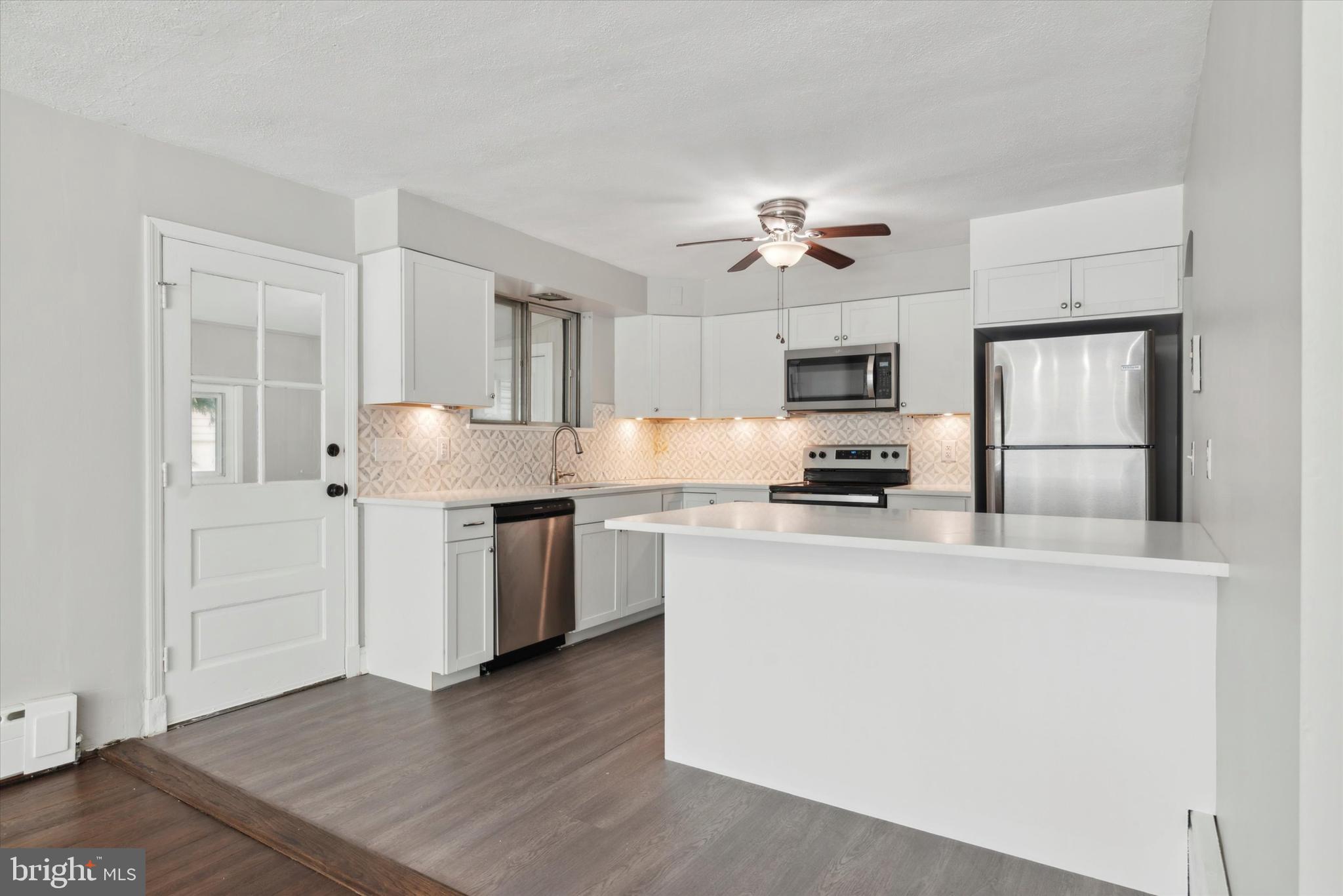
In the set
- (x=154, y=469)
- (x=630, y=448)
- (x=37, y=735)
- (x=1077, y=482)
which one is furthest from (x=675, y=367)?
(x=37, y=735)

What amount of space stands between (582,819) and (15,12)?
2853 mm

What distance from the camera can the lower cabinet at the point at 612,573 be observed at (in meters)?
4.38

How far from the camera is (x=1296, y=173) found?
93cm

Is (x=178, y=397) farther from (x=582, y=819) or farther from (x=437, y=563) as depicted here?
(x=582, y=819)

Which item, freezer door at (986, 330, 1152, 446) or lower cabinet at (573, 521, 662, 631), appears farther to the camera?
lower cabinet at (573, 521, 662, 631)

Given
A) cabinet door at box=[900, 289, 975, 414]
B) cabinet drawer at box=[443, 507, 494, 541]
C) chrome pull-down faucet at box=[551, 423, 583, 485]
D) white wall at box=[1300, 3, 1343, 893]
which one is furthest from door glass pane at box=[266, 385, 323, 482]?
white wall at box=[1300, 3, 1343, 893]

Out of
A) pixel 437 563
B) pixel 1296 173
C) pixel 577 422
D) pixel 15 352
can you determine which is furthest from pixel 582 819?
pixel 577 422

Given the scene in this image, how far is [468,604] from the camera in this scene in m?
3.66

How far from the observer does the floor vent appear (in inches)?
102

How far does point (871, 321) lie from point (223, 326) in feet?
11.9

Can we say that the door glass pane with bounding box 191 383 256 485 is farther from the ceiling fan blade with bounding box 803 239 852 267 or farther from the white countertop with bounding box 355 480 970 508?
the ceiling fan blade with bounding box 803 239 852 267

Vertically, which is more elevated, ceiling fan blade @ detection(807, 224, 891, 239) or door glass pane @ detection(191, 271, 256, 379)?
ceiling fan blade @ detection(807, 224, 891, 239)

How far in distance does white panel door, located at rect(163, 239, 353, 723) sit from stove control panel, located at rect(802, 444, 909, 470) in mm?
3089

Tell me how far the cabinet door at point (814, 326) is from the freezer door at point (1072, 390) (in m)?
1.21
